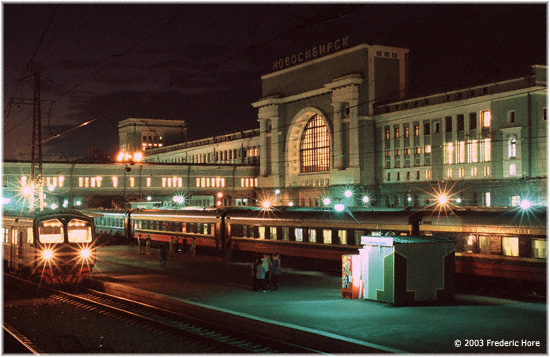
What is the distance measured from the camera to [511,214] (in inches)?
843

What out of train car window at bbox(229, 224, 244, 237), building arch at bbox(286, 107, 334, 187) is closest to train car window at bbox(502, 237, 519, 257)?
train car window at bbox(229, 224, 244, 237)

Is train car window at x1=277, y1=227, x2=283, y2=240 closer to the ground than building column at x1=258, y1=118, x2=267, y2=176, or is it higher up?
closer to the ground

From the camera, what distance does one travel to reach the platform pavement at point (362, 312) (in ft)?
43.9

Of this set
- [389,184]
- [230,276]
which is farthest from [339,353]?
[389,184]

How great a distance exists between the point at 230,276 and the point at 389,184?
4996 centimetres

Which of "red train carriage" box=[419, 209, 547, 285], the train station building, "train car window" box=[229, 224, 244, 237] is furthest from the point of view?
the train station building

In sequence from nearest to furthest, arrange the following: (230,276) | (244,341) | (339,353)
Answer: (339,353), (244,341), (230,276)

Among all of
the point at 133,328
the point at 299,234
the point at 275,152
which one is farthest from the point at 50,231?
the point at 275,152

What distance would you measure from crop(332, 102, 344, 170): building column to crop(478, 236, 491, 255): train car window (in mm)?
56038

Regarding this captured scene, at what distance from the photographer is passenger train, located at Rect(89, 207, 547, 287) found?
68.0 ft

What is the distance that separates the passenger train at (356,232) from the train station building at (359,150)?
1847 centimetres

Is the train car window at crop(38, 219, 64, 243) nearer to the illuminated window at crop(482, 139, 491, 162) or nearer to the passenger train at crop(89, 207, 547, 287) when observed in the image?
the passenger train at crop(89, 207, 547, 287)

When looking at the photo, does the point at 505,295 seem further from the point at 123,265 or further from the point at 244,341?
the point at 123,265

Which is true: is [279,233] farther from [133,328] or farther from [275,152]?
[275,152]
